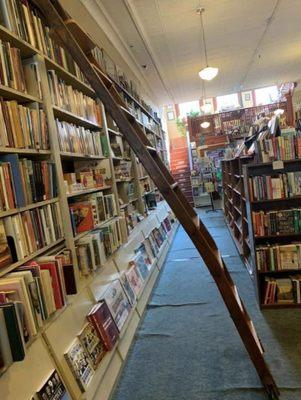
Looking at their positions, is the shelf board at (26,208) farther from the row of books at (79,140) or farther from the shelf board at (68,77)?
the shelf board at (68,77)

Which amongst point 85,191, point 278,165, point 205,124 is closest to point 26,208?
point 85,191

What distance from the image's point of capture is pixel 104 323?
2250mm

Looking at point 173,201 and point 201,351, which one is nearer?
point 173,201

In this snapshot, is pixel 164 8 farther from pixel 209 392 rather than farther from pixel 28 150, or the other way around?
pixel 209 392

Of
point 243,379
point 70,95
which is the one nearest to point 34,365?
point 243,379

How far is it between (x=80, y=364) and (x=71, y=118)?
5.68 feet

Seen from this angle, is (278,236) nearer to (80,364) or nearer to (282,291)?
(282,291)

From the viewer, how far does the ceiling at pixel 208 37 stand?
14.8 ft

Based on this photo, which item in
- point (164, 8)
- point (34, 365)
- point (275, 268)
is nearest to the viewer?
point (34, 365)

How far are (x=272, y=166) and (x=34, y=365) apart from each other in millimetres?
2536

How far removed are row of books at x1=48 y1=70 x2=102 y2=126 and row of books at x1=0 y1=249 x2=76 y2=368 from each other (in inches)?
41.8

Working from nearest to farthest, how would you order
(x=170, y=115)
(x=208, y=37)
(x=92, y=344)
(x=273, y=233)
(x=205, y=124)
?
1. (x=92, y=344)
2. (x=273, y=233)
3. (x=208, y=37)
4. (x=205, y=124)
5. (x=170, y=115)

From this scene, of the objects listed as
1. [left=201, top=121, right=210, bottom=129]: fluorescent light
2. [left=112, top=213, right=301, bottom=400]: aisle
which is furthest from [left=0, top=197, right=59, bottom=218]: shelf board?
[left=201, top=121, right=210, bottom=129]: fluorescent light

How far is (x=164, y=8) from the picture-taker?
444cm
